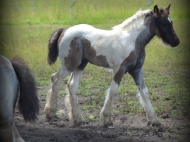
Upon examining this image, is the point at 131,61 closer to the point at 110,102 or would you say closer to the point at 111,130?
the point at 110,102

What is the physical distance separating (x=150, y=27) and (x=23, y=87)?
2169 mm

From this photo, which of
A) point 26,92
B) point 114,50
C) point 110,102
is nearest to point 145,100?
point 110,102

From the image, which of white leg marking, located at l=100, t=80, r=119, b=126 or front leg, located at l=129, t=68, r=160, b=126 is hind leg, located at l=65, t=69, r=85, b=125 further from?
front leg, located at l=129, t=68, r=160, b=126

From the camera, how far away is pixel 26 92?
12.2 feet

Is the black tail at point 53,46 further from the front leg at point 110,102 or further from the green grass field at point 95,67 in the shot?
the front leg at point 110,102

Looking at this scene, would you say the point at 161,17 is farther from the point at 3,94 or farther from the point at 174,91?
the point at 3,94

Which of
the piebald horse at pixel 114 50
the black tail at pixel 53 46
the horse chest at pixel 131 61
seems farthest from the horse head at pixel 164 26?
the black tail at pixel 53 46

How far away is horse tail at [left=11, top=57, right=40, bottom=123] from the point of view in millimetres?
3662

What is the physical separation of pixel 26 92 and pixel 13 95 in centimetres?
31

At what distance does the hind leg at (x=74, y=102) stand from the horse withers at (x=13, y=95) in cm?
146

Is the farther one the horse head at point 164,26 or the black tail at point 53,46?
the black tail at point 53,46

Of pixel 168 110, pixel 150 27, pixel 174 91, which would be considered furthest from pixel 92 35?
pixel 174 91

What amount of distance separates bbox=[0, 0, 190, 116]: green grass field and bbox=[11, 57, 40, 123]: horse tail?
0.75 ft

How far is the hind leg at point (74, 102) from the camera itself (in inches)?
206
